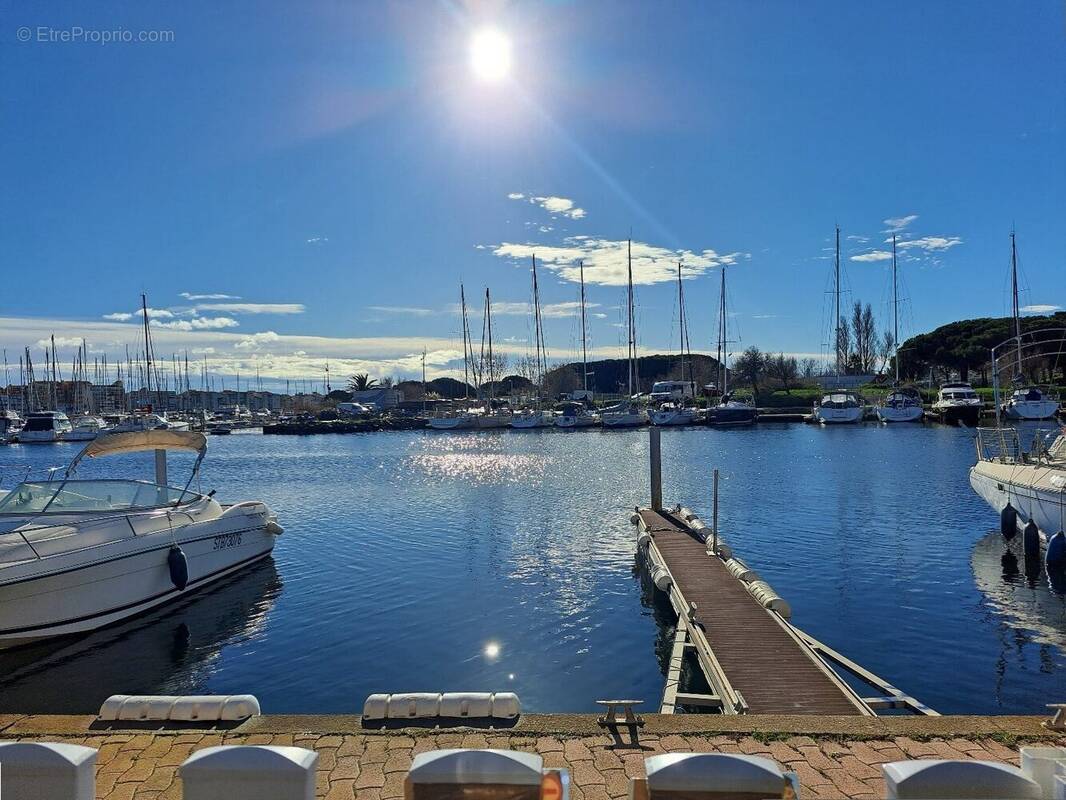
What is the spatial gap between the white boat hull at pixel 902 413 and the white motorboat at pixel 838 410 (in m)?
2.59

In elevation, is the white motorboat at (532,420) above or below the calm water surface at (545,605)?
above

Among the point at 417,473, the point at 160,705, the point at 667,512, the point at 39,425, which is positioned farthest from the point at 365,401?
the point at 160,705

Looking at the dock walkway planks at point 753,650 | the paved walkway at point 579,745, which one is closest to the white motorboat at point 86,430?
the dock walkway planks at point 753,650

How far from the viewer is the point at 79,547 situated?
13.1 m

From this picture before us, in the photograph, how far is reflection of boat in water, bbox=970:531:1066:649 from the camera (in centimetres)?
1355

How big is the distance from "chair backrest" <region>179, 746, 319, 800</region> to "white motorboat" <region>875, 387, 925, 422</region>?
7812cm

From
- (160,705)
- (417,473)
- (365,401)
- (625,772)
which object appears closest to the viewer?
(625,772)

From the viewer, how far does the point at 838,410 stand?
7369 centimetres

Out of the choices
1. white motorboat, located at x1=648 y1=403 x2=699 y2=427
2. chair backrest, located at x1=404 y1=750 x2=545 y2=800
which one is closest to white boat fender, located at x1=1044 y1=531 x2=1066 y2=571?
chair backrest, located at x1=404 y1=750 x2=545 y2=800

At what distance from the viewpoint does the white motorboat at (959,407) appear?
216ft

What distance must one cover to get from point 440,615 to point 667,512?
1039 centimetres

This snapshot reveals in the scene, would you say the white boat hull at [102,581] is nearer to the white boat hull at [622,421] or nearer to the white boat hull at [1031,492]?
the white boat hull at [1031,492]

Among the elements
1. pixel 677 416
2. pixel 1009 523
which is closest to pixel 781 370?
pixel 677 416

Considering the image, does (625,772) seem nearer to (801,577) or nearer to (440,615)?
(440,615)
